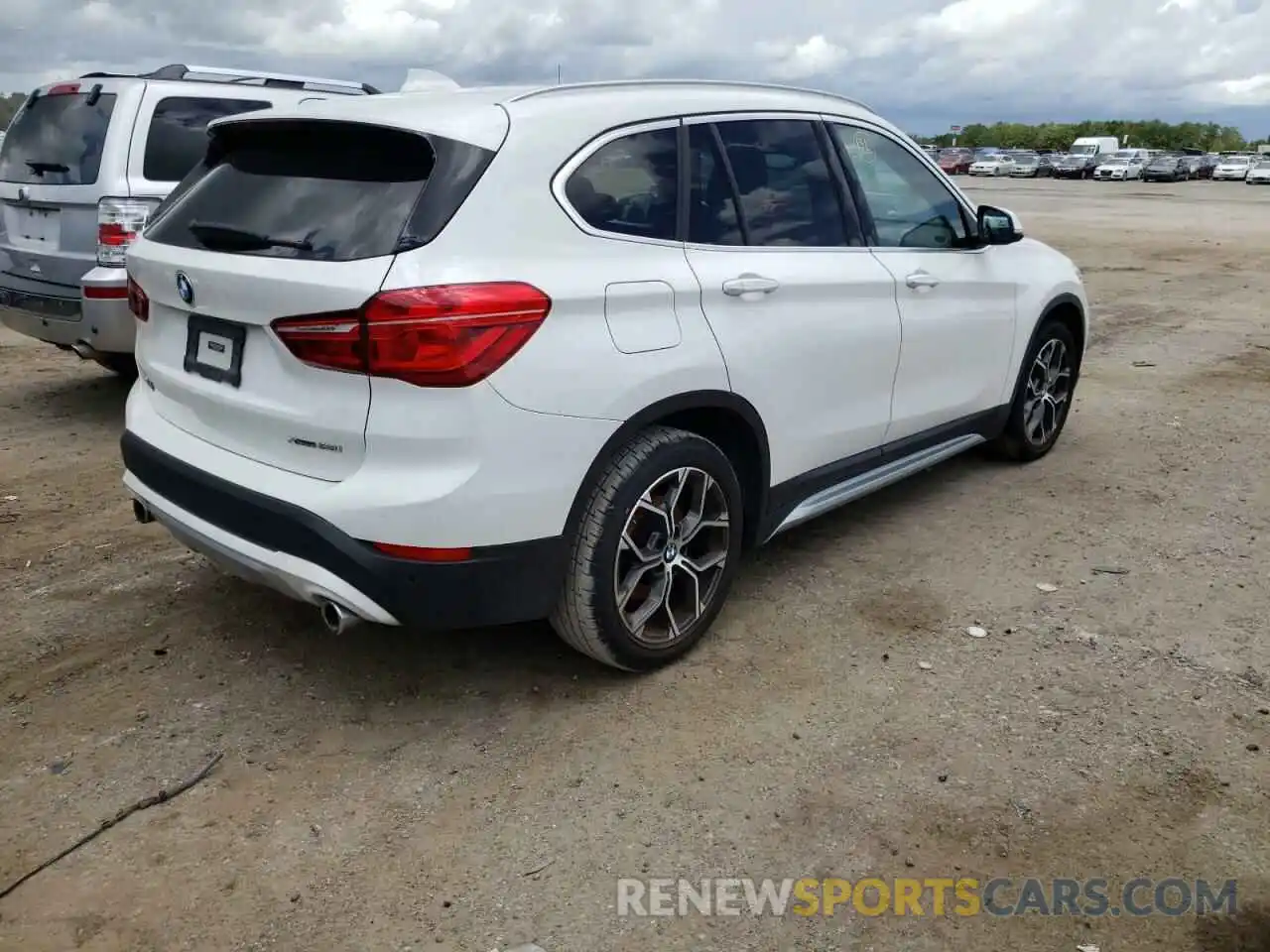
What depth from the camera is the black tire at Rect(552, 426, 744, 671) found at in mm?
3168

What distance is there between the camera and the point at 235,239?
3115 mm

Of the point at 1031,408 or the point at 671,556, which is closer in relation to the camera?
the point at 671,556

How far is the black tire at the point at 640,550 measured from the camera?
3.17 m

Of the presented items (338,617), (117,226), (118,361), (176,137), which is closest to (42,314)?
(118,361)

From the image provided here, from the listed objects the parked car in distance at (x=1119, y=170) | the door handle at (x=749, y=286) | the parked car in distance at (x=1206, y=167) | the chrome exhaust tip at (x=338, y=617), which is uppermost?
the parked car in distance at (x=1206, y=167)

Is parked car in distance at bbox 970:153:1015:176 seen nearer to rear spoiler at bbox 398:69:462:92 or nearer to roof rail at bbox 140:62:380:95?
roof rail at bbox 140:62:380:95

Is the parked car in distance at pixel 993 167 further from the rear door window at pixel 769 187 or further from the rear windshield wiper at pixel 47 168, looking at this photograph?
the rear door window at pixel 769 187

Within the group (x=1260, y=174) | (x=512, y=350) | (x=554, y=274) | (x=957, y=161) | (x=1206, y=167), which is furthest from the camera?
(x=957, y=161)

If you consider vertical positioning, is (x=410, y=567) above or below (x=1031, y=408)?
below

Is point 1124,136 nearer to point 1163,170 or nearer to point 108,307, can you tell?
point 1163,170

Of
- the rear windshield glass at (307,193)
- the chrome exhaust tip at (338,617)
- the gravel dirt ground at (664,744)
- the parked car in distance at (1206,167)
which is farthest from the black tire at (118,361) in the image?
the parked car in distance at (1206,167)

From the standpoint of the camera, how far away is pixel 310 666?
3615 mm

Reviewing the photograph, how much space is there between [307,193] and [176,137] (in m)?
3.77

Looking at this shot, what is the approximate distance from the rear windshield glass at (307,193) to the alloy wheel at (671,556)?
1104 millimetres
